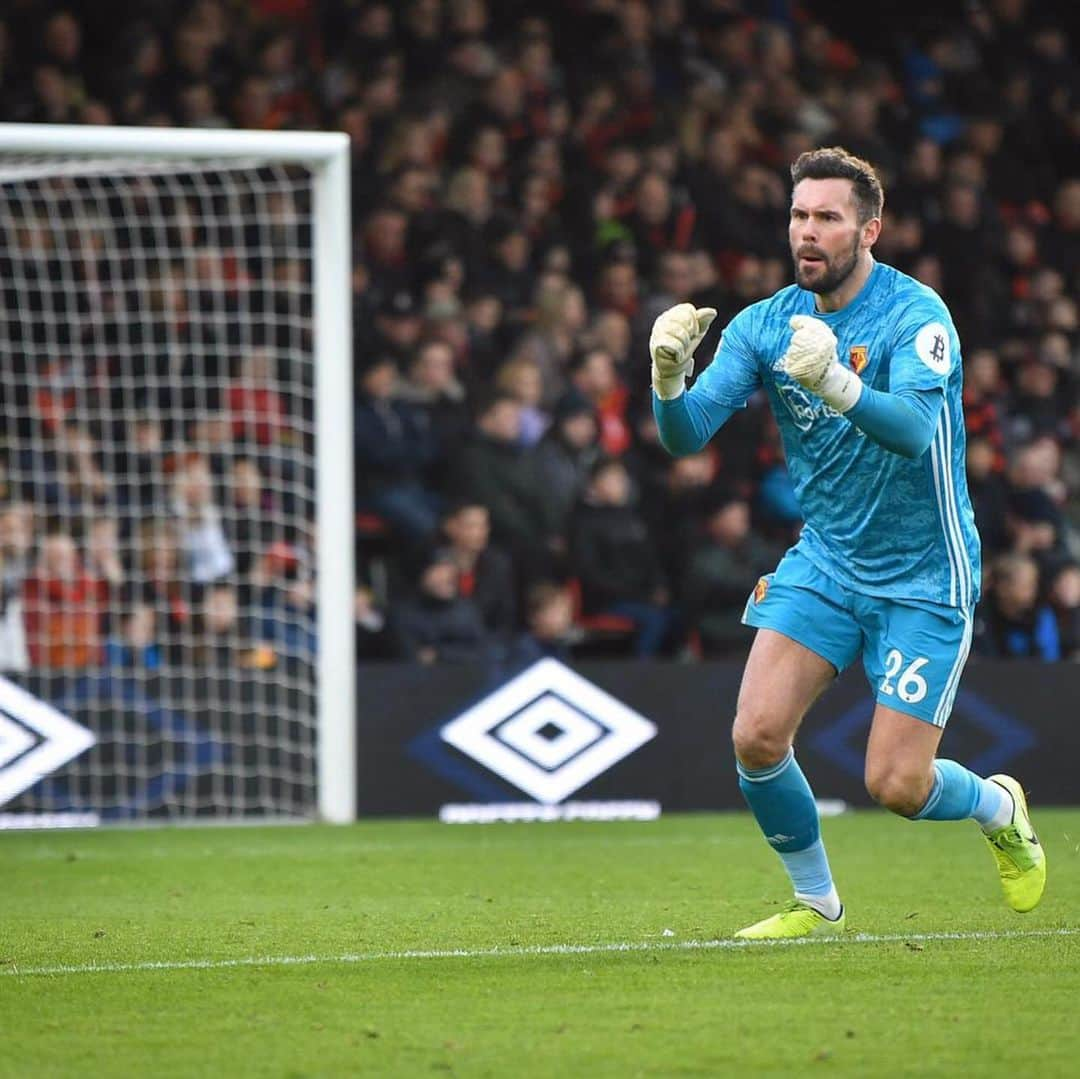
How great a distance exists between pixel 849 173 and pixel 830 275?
0.29m

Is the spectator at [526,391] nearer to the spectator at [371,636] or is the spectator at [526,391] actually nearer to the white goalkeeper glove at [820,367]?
the spectator at [371,636]

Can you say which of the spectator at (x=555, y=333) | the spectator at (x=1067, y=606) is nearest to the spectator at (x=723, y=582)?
the spectator at (x=555, y=333)

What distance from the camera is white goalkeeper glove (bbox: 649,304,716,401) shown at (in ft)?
18.9

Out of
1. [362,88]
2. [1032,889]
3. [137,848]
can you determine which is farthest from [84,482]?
[1032,889]

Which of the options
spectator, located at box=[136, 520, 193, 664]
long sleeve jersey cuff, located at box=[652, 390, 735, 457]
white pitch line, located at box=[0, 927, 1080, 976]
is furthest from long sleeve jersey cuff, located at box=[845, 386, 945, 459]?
spectator, located at box=[136, 520, 193, 664]

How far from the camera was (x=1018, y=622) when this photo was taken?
12.2 meters

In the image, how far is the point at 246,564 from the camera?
11.4 metres

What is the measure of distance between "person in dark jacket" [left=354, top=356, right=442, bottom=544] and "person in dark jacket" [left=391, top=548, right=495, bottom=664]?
0.67m

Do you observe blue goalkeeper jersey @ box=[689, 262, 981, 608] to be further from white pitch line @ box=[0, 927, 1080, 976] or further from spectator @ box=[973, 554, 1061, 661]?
spectator @ box=[973, 554, 1061, 661]

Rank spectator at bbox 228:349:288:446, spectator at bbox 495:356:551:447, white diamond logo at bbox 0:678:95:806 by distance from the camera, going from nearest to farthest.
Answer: white diamond logo at bbox 0:678:95:806 < spectator at bbox 228:349:288:446 < spectator at bbox 495:356:551:447

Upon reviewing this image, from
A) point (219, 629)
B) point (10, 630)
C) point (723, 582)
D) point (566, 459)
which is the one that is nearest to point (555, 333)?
point (566, 459)

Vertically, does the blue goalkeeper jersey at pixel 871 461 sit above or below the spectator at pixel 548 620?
above

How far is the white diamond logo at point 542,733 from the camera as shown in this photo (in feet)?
35.2

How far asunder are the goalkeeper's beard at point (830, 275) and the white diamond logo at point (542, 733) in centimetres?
507
